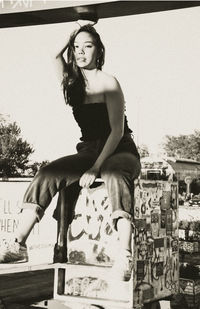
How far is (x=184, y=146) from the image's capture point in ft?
16.1

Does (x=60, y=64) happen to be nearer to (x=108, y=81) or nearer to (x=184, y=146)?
(x=108, y=81)

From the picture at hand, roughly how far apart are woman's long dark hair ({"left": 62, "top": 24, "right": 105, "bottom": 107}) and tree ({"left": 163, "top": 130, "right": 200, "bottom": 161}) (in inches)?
36.1

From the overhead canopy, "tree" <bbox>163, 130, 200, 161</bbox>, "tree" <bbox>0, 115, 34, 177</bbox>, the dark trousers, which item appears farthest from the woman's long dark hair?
"tree" <bbox>163, 130, 200, 161</bbox>

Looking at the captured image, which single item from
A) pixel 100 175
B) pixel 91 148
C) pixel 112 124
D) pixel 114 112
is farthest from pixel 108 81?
pixel 100 175

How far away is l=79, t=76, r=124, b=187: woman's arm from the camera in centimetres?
500

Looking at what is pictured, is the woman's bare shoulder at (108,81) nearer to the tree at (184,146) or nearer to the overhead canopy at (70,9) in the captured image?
the overhead canopy at (70,9)

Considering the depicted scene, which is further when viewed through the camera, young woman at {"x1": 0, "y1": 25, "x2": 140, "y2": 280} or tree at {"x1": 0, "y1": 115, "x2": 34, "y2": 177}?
tree at {"x1": 0, "y1": 115, "x2": 34, "y2": 177}

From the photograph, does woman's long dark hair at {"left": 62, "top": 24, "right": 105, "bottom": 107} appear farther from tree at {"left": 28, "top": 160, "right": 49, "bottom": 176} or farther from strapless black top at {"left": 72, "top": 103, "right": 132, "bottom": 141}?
tree at {"left": 28, "top": 160, "right": 49, "bottom": 176}

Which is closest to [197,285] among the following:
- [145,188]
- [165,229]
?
[165,229]

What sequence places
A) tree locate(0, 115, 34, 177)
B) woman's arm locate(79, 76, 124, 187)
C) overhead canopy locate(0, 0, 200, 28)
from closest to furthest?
1. overhead canopy locate(0, 0, 200, 28)
2. woman's arm locate(79, 76, 124, 187)
3. tree locate(0, 115, 34, 177)

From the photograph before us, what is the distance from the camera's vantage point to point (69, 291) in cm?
512

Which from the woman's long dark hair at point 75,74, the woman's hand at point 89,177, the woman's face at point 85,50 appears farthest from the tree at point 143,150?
the woman's face at point 85,50

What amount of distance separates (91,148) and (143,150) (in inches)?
19.5

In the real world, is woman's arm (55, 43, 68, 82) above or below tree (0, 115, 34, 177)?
above
